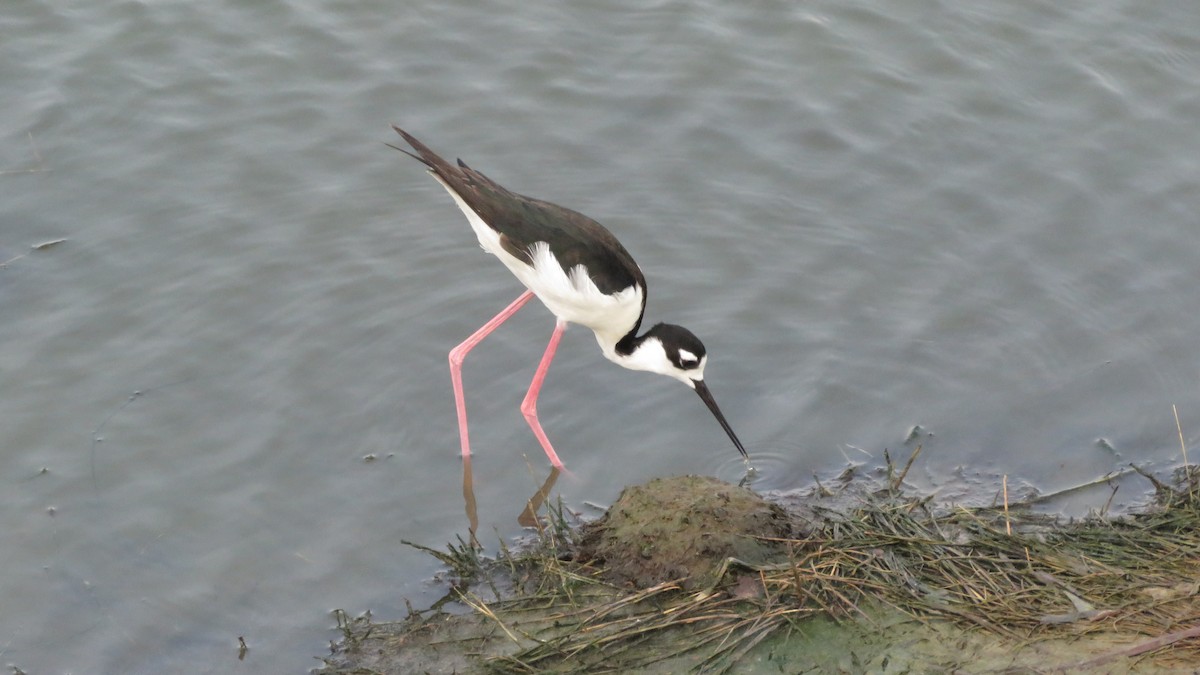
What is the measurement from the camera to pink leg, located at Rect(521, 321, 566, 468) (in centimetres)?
654

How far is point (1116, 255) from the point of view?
7762 mm

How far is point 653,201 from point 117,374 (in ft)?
10.6

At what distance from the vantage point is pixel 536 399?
6.88 m

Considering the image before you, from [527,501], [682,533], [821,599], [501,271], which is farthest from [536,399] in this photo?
[821,599]

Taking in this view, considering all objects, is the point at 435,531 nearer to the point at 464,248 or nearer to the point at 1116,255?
→ the point at 464,248

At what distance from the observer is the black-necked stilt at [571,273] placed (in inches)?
248

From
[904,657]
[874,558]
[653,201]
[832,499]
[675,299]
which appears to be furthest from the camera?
[653,201]

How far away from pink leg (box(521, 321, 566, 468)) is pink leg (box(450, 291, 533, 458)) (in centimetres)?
26

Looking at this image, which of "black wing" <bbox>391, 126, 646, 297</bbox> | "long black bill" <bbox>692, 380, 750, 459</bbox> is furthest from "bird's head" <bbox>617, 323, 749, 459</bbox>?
"black wing" <bbox>391, 126, 646, 297</bbox>

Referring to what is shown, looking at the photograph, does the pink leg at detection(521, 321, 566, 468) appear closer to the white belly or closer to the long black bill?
the white belly

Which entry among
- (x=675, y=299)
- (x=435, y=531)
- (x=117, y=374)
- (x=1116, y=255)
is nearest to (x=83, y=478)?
Result: (x=117, y=374)

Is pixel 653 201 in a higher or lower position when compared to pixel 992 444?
higher

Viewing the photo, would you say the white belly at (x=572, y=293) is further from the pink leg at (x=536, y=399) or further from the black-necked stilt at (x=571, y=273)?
the pink leg at (x=536, y=399)

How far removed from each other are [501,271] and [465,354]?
92 cm
